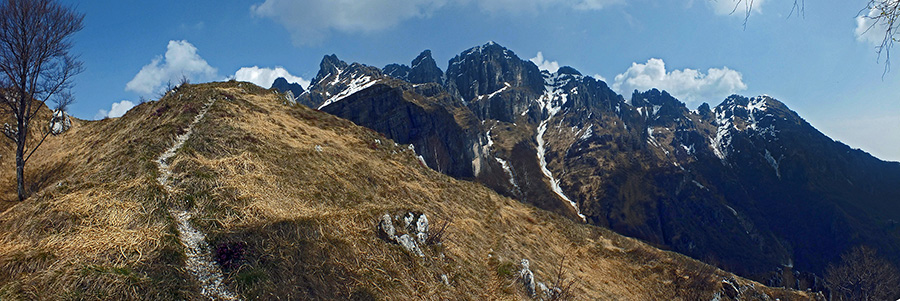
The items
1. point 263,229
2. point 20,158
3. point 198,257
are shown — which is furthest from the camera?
point 20,158

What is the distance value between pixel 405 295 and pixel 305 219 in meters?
4.29

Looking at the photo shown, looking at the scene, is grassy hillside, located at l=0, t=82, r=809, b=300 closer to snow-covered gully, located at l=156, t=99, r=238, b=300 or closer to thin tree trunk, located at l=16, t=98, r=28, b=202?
snow-covered gully, located at l=156, t=99, r=238, b=300

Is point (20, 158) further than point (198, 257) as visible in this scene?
Yes

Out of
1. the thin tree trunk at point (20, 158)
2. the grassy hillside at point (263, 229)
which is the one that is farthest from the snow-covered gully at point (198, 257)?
the thin tree trunk at point (20, 158)

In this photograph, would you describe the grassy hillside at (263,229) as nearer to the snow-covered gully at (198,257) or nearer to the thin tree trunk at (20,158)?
the snow-covered gully at (198,257)

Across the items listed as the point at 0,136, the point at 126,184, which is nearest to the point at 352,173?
the point at 126,184

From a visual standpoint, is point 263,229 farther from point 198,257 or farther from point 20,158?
point 20,158

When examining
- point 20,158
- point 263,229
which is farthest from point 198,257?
point 20,158

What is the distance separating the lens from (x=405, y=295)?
1045cm

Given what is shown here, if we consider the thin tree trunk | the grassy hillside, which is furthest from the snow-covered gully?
the thin tree trunk

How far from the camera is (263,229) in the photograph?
10.7 metres

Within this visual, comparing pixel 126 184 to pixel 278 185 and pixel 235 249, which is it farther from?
pixel 235 249

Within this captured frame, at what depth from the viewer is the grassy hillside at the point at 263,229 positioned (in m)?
8.45

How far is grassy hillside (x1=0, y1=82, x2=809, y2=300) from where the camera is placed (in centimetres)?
845
